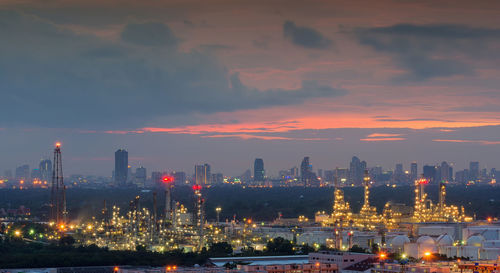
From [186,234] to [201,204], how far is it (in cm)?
506

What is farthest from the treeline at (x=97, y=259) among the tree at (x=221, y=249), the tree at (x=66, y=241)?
the tree at (x=66, y=241)

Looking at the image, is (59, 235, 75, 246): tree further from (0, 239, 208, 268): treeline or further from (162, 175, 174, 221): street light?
(162, 175, 174, 221): street light

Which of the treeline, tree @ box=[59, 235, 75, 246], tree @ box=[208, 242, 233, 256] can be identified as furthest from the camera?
tree @ box=[59, 235, 75, 246]

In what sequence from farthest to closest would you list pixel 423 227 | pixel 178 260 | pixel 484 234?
pixel 423 227, pixel 484 234, pixel 178 260

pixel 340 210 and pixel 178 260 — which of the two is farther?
pixel 340 210

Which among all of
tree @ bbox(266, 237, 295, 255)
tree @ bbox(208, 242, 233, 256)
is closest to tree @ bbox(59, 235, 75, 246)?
tree @ bbox(208, 242, 233, 256)

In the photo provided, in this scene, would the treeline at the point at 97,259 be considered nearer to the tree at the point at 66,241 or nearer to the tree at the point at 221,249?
the tree at the point at 221,249

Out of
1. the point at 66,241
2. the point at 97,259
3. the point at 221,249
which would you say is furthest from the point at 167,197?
the point at 97,259

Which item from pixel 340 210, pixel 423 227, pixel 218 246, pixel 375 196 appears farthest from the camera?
pixel 375 196

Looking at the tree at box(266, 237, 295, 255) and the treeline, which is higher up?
the tree at box(266, 237, 295, 255)

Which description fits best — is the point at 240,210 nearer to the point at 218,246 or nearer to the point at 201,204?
the point at 201,204

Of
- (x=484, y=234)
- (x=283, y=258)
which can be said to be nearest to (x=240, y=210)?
(x=484, y=234)

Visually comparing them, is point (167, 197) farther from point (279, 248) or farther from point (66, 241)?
point (279, 248)

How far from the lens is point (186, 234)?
9625cm
